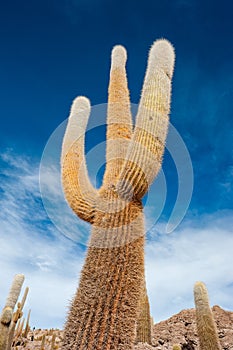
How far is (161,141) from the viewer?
3365 mm

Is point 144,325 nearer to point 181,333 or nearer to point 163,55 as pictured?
point 181,333

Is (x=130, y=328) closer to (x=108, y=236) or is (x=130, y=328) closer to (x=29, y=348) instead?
(x=108, y=236)

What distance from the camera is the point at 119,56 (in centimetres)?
524

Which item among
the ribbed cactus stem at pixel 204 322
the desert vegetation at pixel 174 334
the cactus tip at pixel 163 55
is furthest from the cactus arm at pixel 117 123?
the ribbed cactus stem at pixel 204 322

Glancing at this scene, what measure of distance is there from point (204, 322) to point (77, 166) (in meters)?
4.44

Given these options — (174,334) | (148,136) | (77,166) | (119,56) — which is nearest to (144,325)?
(174,334)

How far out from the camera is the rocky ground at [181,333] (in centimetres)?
824

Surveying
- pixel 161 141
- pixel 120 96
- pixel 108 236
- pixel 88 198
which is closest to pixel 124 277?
pixel 108 236

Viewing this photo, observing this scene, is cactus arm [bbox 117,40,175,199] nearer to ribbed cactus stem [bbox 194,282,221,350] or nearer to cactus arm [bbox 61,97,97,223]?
cactus arm [bbox 61,97,97,223]

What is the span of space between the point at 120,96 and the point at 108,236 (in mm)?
2253

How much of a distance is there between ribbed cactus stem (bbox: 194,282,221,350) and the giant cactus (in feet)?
13.7

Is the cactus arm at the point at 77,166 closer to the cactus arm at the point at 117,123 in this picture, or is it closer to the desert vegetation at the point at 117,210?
the desert vegetation at the point at 117,210

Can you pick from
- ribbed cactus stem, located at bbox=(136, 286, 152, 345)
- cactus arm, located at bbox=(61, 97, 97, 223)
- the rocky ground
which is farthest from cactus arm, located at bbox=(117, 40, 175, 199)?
the rocky ground

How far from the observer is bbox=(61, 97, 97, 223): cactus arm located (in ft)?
11.7
